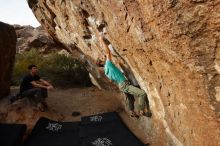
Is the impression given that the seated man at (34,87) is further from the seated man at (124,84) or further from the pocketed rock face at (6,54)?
the seated man at (124,84)

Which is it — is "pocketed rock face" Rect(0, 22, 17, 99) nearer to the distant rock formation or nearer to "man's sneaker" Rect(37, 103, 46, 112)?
"man's sneaker" Rect(37, 103, 46, 112)

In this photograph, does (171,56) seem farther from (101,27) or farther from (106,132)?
(106,132)

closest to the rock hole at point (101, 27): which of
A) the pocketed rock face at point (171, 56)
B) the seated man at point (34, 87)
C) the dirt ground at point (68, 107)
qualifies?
the pocketed rock face at point (171, 56)

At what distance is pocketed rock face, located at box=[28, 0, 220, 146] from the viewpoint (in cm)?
409

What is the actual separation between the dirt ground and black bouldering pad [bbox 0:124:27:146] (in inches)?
22.5

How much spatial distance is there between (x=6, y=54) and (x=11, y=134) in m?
3.92

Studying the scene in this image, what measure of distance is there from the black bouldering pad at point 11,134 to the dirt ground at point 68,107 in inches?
22.5

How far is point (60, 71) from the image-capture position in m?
Answer: 14.0

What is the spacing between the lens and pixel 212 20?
12.8 feet

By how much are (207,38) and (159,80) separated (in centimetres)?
188

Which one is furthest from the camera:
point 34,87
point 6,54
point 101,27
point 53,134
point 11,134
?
point 6,54

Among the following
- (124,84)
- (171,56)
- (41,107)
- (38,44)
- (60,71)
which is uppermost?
(38,44)

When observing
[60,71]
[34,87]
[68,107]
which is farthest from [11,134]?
[60,71]

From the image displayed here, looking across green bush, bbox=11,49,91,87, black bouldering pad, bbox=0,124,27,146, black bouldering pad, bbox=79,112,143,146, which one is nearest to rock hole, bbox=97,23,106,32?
black bouldering pad, bbox=79,112,143,146
